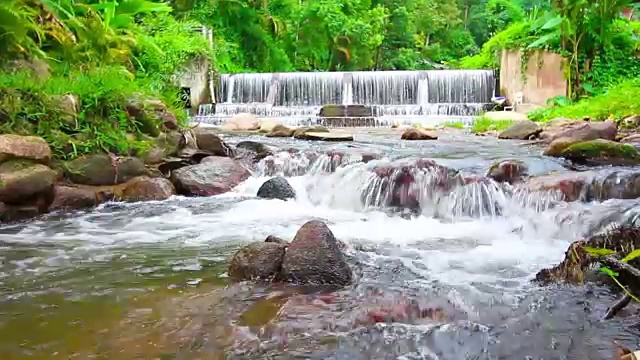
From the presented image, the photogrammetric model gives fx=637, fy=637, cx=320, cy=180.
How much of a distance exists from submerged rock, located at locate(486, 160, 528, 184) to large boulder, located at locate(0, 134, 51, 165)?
526 centimetres

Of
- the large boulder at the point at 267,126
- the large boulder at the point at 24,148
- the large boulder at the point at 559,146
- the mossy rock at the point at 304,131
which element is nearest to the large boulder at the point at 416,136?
the mossy rock at the point at 304,131

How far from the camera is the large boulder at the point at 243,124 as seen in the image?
15066 mm

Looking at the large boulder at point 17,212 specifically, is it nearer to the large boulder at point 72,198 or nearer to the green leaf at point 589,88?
the large boulder at point 72,198

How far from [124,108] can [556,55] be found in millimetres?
12618

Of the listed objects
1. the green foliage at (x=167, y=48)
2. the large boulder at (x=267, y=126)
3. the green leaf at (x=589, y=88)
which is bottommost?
the large boulder at (x=267, y=126)

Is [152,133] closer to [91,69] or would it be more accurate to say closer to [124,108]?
[124,108]

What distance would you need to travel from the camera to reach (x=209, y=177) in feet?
28.4

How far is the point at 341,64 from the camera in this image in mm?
27469

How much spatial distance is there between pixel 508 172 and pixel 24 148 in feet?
18.5

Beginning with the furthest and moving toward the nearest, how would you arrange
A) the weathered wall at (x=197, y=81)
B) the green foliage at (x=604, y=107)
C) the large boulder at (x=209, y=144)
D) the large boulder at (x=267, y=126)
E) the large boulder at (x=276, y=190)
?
the weathered wall at (x=197, y=81) < the large boulder at (x=267, y=126) < the green foliage at (x=604, y=107) < the large boulder at (x=209, y=144) < the large boulder at (x=276, y=190)

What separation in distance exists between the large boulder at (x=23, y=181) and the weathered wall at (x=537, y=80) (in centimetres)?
1334

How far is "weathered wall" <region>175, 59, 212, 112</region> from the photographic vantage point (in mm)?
18266

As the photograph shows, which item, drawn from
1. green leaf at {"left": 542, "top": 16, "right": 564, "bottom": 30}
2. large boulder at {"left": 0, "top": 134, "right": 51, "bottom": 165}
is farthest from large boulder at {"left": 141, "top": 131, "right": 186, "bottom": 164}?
green leaf at {"left": 542, "top": 16, "right": 564, "bottom": 30}

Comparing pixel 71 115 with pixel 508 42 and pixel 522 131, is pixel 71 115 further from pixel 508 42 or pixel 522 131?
pixel 508 42
